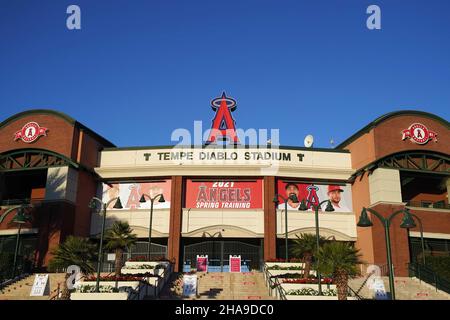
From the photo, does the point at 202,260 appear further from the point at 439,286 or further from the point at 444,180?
the point at 444,180

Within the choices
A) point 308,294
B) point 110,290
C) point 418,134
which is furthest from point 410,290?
point 110,290

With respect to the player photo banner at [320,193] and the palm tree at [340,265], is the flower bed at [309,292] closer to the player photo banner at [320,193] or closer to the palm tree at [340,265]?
the palm tree at [340,265]

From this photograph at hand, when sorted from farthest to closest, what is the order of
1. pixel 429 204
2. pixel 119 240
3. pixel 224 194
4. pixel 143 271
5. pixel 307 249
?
pixel 429 204 < pixel 224 194 < pixel 143 271 < pixel 307 249 < pixel 119 240

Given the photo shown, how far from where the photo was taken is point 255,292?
31469mm

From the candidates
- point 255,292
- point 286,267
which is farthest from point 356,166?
point 255,292

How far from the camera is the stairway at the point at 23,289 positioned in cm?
3049

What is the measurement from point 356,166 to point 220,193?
1333 centimetres

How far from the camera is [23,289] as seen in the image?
107ft

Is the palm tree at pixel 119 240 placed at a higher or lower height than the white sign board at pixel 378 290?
higher

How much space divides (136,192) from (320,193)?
1780 centimetres

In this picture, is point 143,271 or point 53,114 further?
point 53,114

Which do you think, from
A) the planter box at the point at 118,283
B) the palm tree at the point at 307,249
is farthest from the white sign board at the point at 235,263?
the planter box at the point at 118,283

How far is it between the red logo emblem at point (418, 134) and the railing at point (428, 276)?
39.4 ft

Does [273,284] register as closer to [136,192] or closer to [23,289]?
[23,289]
